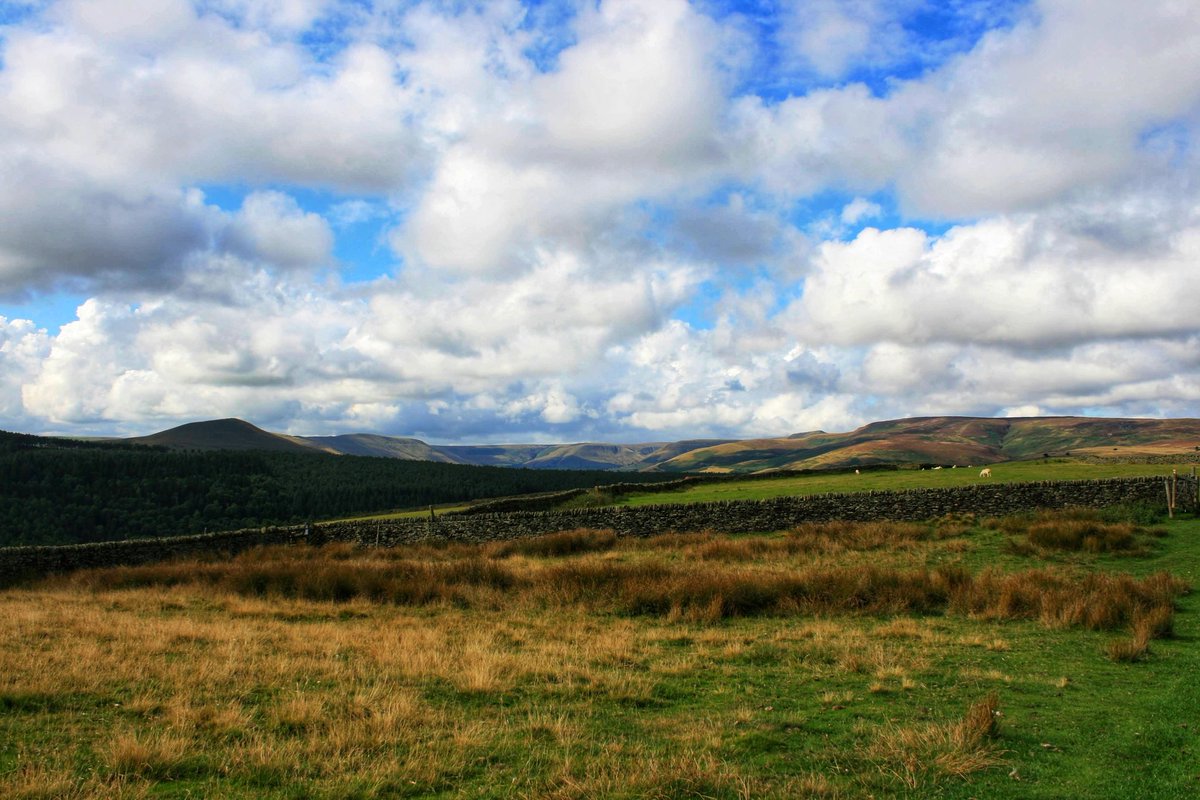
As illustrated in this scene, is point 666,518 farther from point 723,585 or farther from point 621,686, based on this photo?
point 621,686

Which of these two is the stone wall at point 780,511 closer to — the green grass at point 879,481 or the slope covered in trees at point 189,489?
the green grass at point 879,481

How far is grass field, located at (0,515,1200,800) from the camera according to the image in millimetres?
6324

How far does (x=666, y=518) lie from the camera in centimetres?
3384

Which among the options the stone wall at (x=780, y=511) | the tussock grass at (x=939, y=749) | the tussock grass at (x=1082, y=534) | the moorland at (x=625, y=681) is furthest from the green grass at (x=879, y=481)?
the tussock grass at (x=939, y=749)

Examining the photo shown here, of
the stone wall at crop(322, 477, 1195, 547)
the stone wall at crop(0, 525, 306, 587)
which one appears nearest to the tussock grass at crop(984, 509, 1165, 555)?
the stone wall at crop(322, 477, 1195, 547)

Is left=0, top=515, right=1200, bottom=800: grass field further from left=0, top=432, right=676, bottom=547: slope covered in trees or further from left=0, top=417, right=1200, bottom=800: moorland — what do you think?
left=0, top=432, right=676, bottom=547: slope covered in trees

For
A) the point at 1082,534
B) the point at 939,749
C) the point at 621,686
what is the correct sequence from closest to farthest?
the point at 939,749 < the point at 621,686 < the point at 1082,534

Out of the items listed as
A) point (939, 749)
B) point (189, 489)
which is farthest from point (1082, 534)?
point (189, 489)

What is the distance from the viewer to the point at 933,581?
17.2 metres

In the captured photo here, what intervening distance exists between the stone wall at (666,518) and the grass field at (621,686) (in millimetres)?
9544

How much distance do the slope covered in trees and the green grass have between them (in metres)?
67.4

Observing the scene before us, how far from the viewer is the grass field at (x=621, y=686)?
20.7 feet

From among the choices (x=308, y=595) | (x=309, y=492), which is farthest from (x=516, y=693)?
(x=309, y=492)

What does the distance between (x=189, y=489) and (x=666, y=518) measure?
9408 centimetres
